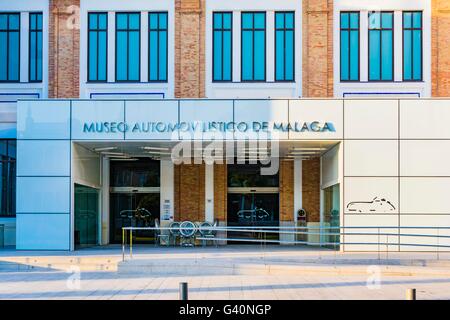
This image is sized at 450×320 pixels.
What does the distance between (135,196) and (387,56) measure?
Answer: 11443mm

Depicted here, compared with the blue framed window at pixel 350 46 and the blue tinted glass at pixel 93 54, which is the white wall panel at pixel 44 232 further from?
the blue framed window at pixel 350 46

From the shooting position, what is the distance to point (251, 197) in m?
28.3

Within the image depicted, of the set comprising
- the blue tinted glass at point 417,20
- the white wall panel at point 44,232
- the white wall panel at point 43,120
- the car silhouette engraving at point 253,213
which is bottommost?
the white wall panel at point 44,232

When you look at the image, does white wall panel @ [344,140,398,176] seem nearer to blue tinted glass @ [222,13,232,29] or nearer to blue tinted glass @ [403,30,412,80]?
blue tinted glass @ [403,30,412,80]

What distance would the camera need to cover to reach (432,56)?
27.1 m

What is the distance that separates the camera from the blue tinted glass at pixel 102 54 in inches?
1087

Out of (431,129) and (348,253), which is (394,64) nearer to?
(431,129)

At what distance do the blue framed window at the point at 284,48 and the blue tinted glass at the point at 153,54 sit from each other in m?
4.74

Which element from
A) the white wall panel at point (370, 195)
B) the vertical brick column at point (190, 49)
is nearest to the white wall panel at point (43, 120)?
the vertical brick column at point (190, 49)

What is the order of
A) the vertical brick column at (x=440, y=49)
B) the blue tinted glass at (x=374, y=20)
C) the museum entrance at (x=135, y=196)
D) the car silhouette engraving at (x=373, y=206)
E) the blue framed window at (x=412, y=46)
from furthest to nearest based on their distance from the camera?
1. the museum entrance at (x=135, y=196)
2. the blue tinted glass at (x=374, y=20)
3. the blue framed window at (x=412, y=46)
4. the vertical brick column at (x=440, y=49)
5. the car silhouette engraving at (x=373, y=206)

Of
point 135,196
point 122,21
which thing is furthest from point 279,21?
point 135,196

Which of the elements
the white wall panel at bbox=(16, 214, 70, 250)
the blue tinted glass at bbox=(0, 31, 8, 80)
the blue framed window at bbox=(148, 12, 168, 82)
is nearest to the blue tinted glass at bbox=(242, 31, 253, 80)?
the blue framed window at bbox=(148, 12, 168, 82)

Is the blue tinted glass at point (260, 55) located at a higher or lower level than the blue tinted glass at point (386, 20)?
lower

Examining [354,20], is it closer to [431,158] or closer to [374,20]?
[374,20]
